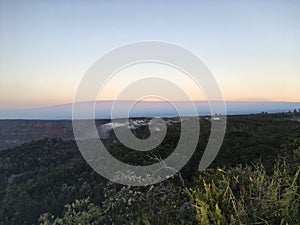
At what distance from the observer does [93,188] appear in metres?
5.76

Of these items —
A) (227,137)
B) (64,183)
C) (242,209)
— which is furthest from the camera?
(227,137)

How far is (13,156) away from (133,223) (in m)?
8.03

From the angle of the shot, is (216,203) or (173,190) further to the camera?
(173,190)

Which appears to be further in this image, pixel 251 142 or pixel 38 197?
pixel 251 142

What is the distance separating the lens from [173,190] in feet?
13.0

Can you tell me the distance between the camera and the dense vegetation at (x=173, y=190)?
2.86 meters

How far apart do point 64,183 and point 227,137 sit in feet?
11.8

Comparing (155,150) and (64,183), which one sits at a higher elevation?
(155,150)

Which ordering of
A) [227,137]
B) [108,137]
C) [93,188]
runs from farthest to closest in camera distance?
[108,137] → [227,137] → [93,188]

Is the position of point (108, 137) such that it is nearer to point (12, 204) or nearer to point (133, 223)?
point (12, 204)

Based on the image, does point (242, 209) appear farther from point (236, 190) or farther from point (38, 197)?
point (38, 197)

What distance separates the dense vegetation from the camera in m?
2.86

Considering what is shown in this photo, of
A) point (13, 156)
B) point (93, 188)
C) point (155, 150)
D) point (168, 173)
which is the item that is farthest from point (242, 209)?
point (13, 156)

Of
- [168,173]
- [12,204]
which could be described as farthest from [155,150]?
[12,204]
